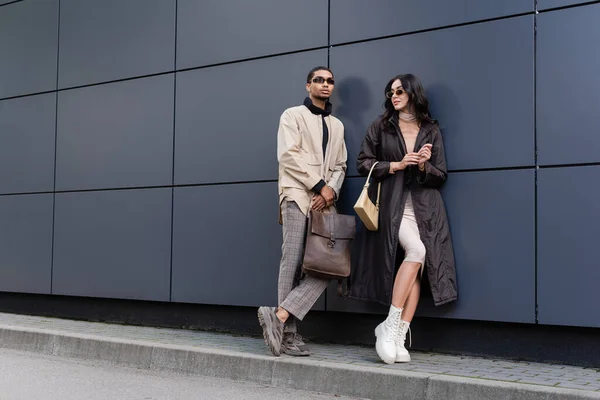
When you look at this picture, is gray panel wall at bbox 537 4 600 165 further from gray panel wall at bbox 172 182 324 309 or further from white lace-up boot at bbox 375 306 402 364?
gray panel wall at bbox 172 182 324 309

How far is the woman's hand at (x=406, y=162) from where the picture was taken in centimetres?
563

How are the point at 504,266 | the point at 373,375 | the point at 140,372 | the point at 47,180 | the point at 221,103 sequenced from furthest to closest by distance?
1. the point at 47,180
2. the point at 221,103
3. the point at 140,372
4. the point at 504,266
5. the point at 373,375

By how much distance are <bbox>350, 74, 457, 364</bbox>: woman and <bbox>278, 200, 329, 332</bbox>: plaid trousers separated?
13.0 inches

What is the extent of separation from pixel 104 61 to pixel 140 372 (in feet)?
12.7

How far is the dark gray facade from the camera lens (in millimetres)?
5453

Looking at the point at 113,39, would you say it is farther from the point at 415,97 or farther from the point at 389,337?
the point at 389,337

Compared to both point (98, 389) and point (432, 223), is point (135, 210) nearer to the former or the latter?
point (98, 389)

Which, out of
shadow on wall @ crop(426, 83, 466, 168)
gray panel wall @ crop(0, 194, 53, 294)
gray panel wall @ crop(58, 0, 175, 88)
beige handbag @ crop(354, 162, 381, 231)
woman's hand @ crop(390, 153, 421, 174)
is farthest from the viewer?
gray panel wall @ crop(0, 194, 53, 294)

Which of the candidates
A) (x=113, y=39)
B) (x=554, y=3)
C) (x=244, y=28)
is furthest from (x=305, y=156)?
(x=113, y=39)

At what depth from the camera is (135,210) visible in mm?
8000

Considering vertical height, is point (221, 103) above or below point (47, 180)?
above

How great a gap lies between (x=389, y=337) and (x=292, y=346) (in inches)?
31.5

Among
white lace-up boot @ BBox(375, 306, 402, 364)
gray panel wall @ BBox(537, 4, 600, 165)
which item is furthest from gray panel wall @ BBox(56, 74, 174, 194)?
gray panel wall @ BBox(537, 4, 600, 165)

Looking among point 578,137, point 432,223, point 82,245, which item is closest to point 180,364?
point 432,223
